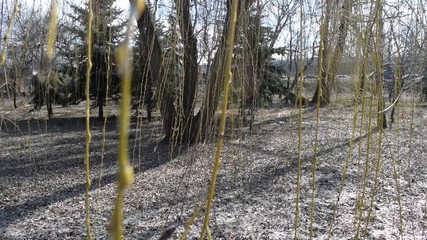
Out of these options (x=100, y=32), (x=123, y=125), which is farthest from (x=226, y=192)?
(x=123, y=125)

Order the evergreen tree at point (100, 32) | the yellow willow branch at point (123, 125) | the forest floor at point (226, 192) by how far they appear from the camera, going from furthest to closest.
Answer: the forest floor at point (226, 192), the evergreen tree at point (100, 32), the yellow willow branch at point (123, 125)

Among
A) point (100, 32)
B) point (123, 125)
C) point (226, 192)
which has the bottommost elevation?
point (226, 192)

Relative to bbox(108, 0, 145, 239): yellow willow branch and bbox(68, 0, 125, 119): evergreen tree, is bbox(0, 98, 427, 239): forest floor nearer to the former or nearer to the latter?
bbox(68, 0, 125, 119): evergreen tree

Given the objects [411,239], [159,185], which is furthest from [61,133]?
[411,239]

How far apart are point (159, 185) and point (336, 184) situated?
3.76 ft

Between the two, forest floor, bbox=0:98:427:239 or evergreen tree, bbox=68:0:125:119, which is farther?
forest floor, bbox=0:98:427:239

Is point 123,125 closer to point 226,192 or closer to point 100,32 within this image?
point 100,32

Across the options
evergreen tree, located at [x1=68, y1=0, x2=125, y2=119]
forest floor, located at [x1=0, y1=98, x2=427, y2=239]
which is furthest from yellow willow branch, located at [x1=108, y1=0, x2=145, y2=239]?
forest floor, located at [x1=0, y1=98, x2=427, y2=239]

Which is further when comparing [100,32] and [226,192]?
[226,192]

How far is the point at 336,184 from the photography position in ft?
9.37

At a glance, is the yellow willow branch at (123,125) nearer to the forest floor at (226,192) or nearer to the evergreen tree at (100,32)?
the evergreen tree at (100,32)

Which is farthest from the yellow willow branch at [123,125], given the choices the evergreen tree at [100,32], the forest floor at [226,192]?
the forest floor at [226,192]

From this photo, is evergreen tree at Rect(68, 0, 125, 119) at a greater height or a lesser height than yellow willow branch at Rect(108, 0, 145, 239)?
greater

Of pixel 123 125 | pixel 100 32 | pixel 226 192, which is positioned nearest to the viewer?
pixel 123 125
